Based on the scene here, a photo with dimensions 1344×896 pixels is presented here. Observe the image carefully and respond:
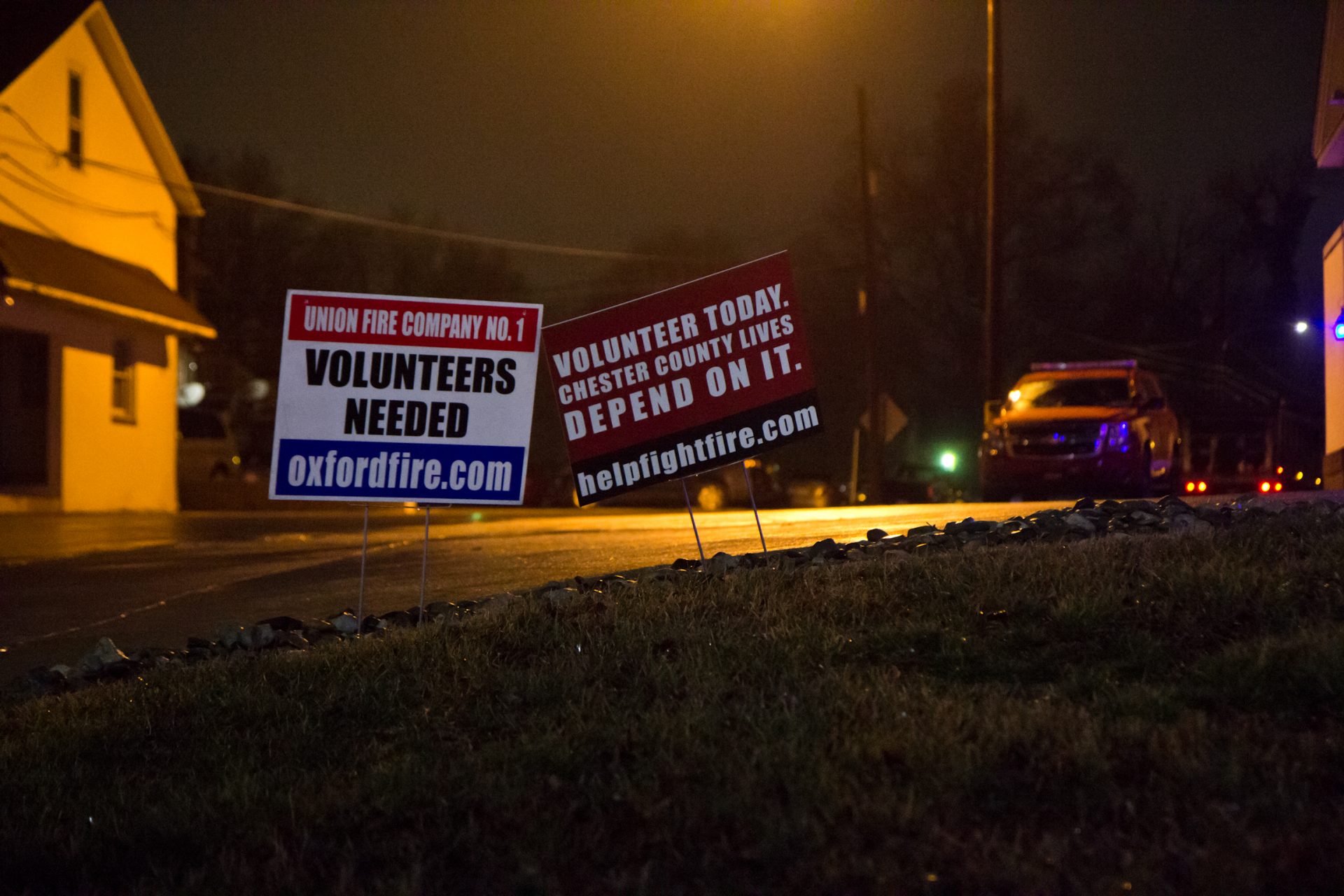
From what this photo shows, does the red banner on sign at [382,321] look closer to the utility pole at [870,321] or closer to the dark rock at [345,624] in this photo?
the dark rock at [345,624]

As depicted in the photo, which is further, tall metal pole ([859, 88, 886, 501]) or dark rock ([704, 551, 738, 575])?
tall metal pole ([859, 88, 886, 501])

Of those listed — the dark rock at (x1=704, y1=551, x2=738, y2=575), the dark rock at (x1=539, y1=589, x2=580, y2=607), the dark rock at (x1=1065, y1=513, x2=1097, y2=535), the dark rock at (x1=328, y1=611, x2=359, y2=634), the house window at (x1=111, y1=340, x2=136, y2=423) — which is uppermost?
the house window at (x1=111, y1=340, x2=136, y2=423)

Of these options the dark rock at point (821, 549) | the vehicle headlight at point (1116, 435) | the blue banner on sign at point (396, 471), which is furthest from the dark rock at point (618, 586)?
the vehicle headlight at point (1116, 435)

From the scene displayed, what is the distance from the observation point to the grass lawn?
4086 mm

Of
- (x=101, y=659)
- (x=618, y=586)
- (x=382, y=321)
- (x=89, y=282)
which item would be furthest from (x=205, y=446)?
(x=618, y=586)

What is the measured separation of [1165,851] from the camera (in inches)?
153

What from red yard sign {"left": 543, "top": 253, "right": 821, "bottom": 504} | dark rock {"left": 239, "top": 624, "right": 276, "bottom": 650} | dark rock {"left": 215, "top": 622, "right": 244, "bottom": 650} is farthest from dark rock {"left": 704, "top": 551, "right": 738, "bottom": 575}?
dark rock {"left": 215, "top": 622, "right": 244, "bottom": 650}

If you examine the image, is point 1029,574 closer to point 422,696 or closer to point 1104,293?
point 422,696

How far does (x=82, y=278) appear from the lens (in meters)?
23.5

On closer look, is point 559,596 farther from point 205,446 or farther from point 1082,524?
point 205,446

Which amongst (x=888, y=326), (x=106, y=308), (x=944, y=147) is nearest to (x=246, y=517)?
(x=106, y=308)

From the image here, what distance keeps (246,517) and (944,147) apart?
1504 inches

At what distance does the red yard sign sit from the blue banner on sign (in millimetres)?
591

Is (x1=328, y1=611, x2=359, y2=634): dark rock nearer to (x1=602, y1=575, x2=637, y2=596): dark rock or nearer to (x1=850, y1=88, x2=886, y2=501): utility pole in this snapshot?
(x1=602, y1=575, x2=637, y2=596): dark rock
